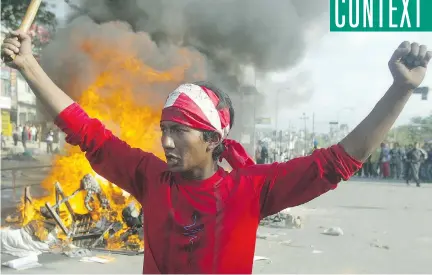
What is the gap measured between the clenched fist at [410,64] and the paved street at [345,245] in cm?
437

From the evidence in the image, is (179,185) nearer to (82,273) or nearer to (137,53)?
(82,273)

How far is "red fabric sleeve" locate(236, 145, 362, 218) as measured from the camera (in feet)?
5.08

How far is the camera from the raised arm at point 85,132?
169cm

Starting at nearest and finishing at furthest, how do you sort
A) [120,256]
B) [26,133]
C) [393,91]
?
[393,91], [120,256], [26,133]

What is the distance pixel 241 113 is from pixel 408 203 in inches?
171

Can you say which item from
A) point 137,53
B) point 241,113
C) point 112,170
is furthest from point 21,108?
point 112,170

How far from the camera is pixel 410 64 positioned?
1.48 m

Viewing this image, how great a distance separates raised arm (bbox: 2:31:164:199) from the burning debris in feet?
15.0

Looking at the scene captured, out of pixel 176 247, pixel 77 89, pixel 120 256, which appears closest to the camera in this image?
pixel 176 247

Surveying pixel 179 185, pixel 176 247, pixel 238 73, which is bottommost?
pixel 176 247

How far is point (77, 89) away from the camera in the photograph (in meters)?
9.77

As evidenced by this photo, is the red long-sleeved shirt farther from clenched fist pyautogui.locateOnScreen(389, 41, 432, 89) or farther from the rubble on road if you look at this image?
the rubble on road

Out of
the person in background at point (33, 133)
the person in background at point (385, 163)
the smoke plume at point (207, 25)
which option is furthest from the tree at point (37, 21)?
the person in background at point (385, 163)

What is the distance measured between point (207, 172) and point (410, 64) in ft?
2.19
